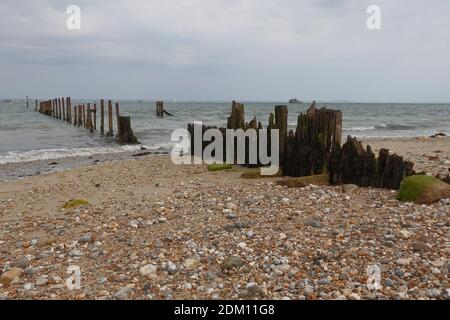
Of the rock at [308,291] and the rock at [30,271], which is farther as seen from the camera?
the rock at [30,271]

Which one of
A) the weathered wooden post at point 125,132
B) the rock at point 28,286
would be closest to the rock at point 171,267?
the rock at point 28,286

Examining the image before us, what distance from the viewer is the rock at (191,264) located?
16.1 feet

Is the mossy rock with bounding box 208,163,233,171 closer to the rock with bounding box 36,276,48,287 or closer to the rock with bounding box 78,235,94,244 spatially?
the rock with bounding box 78,235,94,244

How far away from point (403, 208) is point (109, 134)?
21.8 metres

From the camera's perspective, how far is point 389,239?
213 inches

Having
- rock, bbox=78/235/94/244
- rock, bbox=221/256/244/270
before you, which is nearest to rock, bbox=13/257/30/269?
A: rock, bbox=78/235/94/244

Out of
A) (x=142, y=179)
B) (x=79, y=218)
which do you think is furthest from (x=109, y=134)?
(x=79, y=218)

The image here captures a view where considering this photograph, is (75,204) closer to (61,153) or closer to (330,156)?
(330,156)

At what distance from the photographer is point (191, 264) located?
4953 mm

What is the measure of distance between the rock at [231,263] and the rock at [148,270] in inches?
31.7

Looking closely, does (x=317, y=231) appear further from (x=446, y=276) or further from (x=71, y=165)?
(x=71, y=165)

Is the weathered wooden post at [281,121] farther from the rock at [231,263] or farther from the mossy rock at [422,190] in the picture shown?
the rock at [231,263]

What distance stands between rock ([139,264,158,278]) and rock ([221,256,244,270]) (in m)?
0.80

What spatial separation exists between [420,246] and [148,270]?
3.35 m
